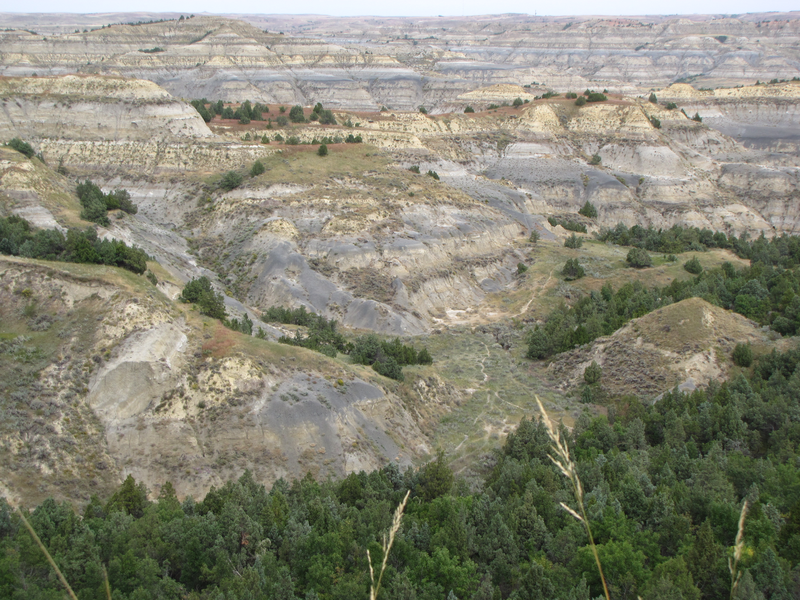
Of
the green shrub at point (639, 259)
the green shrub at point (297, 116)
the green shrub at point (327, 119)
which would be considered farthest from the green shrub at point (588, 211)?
the green shrub at point (297, 116)

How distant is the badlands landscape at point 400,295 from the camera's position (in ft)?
76.7

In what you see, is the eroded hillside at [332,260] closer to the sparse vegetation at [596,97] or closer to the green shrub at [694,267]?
the green shrub at [694,267]

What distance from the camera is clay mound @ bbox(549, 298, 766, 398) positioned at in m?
33.4

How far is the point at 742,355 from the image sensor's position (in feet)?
109

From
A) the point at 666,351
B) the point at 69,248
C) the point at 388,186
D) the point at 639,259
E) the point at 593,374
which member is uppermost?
the point at 69,248

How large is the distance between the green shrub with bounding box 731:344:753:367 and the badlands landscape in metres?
0.21

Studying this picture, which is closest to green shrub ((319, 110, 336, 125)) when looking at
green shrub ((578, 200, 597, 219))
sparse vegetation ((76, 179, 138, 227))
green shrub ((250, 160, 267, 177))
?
green shrub ((250, 160, 267, 177))

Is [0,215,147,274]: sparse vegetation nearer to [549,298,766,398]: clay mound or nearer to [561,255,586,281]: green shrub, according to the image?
[549,298,766,398]: clay mound

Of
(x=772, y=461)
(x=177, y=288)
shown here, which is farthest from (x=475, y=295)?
(x=772, y=461)

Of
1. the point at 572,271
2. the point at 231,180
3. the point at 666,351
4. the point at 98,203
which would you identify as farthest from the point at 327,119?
the point at 666,351

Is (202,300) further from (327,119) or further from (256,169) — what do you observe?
(327,119)

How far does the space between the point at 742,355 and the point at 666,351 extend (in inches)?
159

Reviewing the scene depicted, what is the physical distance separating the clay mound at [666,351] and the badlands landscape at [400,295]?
197 millimetres

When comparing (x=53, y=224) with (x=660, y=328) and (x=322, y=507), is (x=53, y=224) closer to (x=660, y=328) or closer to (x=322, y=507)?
(x=322, y=507)
